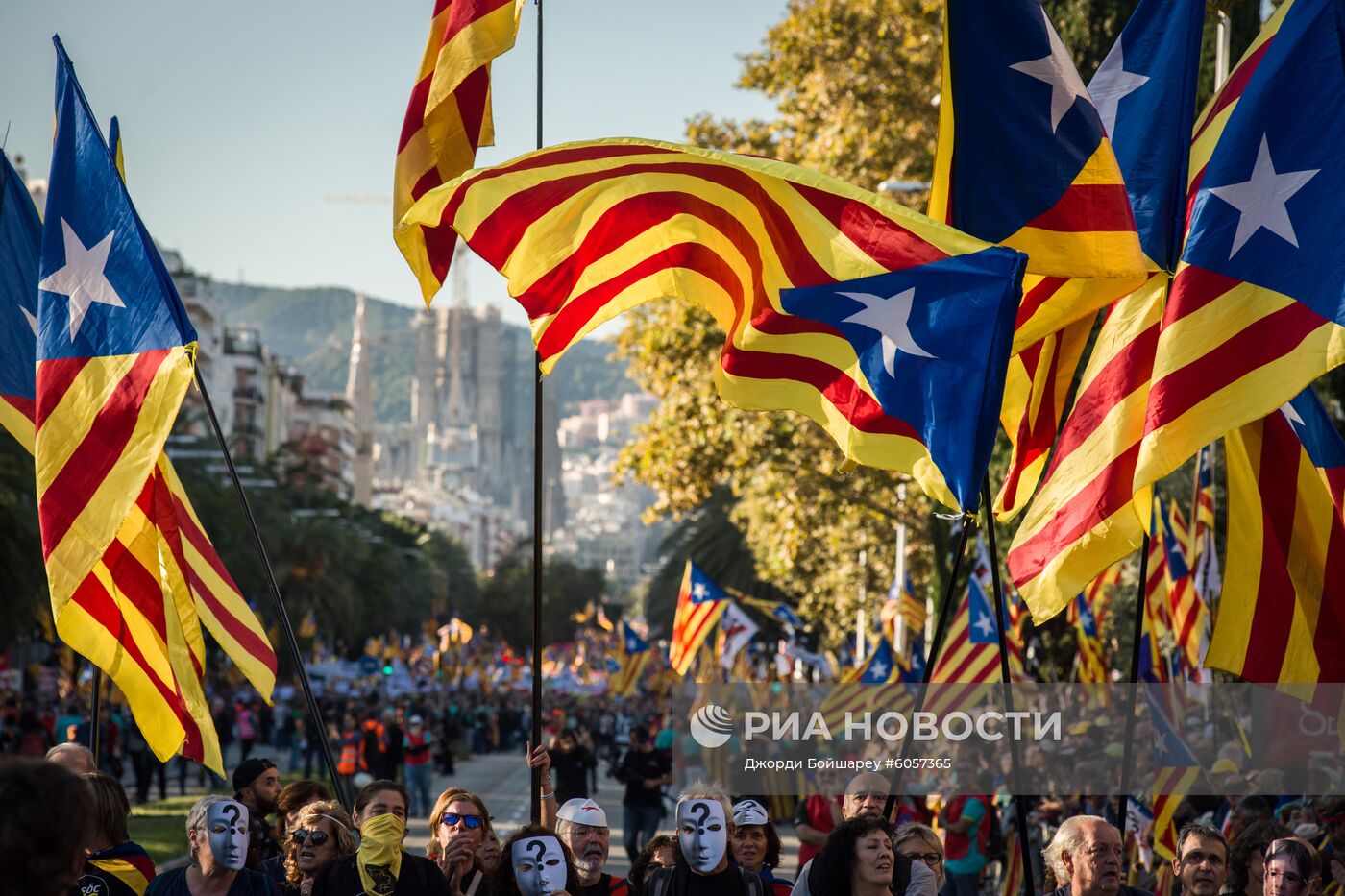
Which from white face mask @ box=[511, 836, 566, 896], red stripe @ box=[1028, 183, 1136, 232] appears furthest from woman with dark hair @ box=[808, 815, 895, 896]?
red stripe @ box=[1028, 183, 1136, 232]

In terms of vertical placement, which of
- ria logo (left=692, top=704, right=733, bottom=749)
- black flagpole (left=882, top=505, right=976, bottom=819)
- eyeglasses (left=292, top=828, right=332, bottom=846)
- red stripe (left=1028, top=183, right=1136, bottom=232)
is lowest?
eyeglasses (left=292, top=828, right=332, bottom=846)

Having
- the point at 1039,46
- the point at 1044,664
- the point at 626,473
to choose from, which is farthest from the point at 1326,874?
the point at 626,473

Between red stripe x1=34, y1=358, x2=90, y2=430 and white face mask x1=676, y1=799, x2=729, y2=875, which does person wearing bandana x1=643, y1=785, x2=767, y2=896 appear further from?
red stripe x1=34, y1=358, x2=90, y2=430

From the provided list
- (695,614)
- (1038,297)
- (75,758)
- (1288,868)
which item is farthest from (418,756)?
(1288,868)

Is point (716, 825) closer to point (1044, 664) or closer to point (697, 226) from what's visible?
point (697, 226)

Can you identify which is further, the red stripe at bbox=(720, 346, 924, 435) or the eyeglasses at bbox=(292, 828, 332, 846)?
the red stripe at bbox=(720, 346, 924, 435)

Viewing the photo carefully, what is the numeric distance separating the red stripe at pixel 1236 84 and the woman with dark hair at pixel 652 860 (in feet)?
12.9

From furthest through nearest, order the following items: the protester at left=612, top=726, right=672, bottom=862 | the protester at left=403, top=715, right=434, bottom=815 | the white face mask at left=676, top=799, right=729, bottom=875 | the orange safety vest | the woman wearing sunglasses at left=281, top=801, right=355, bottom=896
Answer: the orange safety vest
the protester at left=403, top=715, right=434, bottom=815
the protester at left=612, top=726, right=672, bottom=862
the woman wearing sunglasses at left=281, top=801, right=355, bottom=896
the white face mask at left=676, top=799, right=729, bottom=875

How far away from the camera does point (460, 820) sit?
24.1 feet

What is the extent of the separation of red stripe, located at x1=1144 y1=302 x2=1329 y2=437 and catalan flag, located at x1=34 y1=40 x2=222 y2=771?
4130mm

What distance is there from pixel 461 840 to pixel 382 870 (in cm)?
100

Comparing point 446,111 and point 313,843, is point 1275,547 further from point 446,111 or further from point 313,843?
point 313,843

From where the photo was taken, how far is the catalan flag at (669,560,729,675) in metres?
25.6

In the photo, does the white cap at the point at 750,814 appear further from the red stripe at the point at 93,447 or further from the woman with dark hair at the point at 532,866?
the red stripe at the point at 93,447
